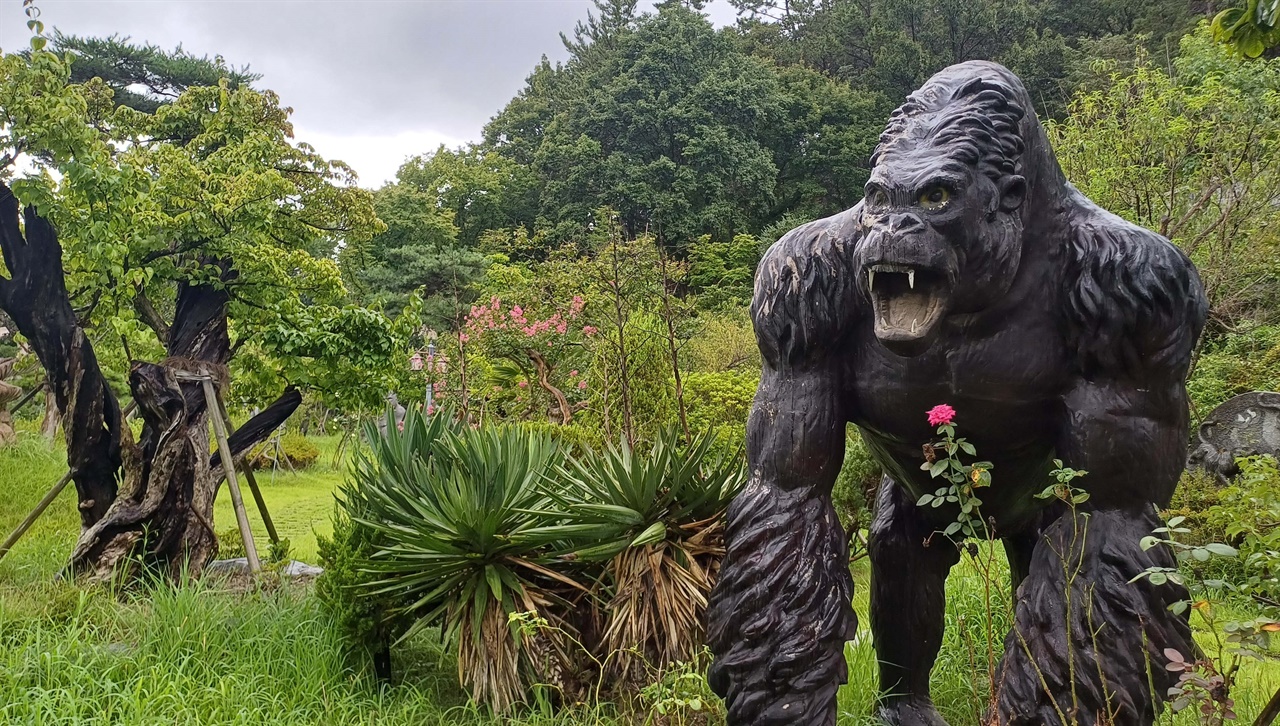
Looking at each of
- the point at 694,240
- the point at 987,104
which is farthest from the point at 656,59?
the point at 987,104

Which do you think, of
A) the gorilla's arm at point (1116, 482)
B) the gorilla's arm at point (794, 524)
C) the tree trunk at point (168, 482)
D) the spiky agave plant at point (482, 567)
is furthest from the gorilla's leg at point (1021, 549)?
the tree trunk at point (168, 482)

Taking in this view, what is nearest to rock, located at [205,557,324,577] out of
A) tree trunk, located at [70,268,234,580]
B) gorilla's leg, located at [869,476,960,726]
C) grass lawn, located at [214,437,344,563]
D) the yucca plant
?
tree trunk, located at [70,268,234,580]

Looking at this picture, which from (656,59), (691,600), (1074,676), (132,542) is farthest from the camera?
(656,59)

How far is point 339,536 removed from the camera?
3.30m

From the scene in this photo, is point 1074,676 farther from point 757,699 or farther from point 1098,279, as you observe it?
point 1098,279

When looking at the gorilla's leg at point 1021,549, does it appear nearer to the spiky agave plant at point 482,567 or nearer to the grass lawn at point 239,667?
the grass lawn at point 239,667

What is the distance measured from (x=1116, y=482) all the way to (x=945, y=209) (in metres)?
0.56

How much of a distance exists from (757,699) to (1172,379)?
925 millimetres

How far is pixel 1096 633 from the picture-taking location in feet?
4.55

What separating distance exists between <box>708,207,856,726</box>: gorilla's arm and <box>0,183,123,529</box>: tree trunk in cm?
431

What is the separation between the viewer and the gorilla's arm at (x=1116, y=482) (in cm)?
138

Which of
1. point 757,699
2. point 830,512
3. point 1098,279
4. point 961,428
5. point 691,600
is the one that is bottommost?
point 691,600

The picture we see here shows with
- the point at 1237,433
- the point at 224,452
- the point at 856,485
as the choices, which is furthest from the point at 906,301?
the point at 1237,433

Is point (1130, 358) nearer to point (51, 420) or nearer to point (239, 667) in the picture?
point (239, 667)
